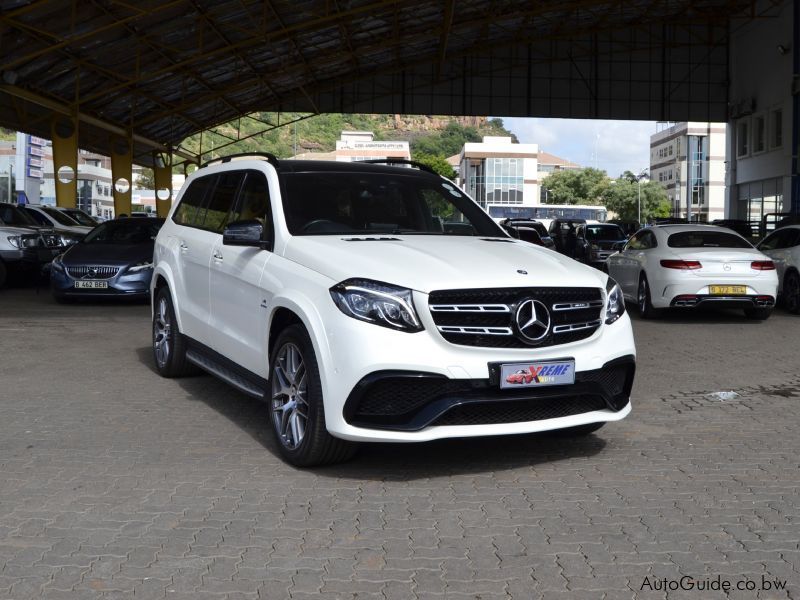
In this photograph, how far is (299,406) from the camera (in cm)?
536

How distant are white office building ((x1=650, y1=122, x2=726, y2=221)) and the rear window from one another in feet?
285

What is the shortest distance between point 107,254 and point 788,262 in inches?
434

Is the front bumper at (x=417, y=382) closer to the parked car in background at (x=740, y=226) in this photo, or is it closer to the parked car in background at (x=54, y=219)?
the parked car in background at (x=54, y=219)

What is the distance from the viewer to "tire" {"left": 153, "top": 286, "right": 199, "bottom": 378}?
796 cm

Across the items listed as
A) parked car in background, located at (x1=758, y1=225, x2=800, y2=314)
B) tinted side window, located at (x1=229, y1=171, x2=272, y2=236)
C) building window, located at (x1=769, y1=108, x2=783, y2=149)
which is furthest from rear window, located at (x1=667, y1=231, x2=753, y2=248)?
building window, located at (x1=769, y1=108, x2=783, y2=149)

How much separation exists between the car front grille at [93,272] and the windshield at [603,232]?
831 inches

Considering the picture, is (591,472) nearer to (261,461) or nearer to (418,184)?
(261,461)

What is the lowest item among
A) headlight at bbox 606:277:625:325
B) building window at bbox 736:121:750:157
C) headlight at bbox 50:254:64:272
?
headlight at bbox 50:254:64:272

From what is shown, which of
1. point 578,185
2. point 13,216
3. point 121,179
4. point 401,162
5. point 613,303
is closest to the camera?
point 613,303

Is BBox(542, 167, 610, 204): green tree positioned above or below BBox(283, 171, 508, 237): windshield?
above

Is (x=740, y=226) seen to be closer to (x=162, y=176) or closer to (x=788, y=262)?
(x=788, y=262)

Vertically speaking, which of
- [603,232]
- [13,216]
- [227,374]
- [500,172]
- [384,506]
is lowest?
[384,506]

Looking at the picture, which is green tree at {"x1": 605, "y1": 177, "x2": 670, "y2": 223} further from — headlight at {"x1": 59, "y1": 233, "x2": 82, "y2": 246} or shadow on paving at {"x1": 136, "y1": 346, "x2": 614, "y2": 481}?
shadow on paving at {"x1": 136, "y1": 346, "x2": 614, "y2": 481}

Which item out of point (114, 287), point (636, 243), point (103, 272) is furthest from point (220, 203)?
point (636, 243)
